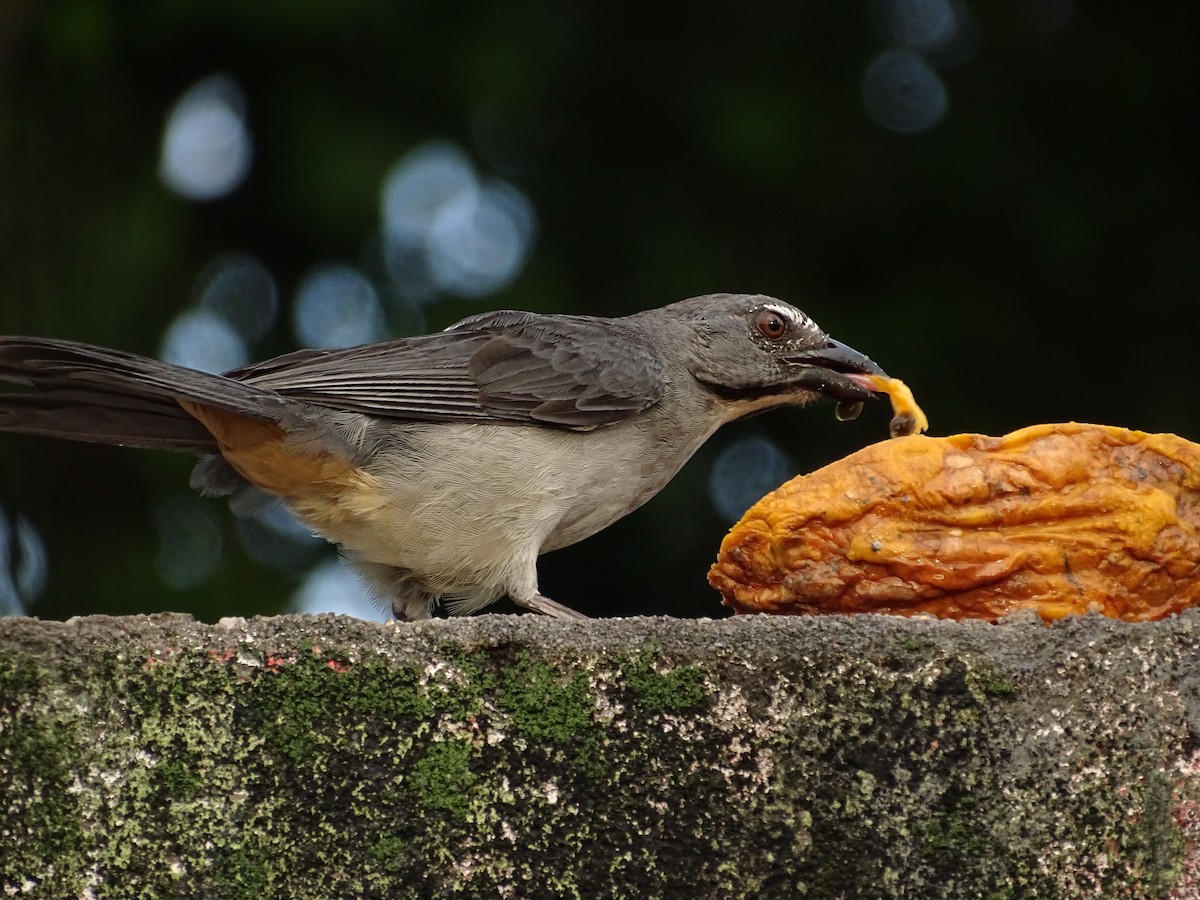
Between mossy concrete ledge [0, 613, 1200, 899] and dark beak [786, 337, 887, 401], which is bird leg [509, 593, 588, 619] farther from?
mossy concrete ledge [0, 613, 1200, 899]

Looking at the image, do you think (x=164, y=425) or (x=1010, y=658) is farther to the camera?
(x=164, y=425)

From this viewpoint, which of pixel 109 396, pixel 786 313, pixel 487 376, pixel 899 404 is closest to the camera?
pixel 109 396

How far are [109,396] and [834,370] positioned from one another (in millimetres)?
2355

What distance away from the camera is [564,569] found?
7.22m

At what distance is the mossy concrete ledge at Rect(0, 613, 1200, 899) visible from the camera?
2.27 metres

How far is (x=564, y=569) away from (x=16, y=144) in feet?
10.5

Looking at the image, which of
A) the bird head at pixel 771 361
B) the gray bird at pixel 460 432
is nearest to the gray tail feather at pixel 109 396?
the gray bird at pixel 460 432

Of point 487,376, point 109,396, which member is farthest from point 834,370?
point 109,396

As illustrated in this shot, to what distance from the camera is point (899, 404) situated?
4473 mm

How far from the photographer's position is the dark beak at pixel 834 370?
5.00m

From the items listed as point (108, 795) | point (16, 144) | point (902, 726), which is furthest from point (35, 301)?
point (902, 726)

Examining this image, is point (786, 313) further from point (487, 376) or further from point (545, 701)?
point (545, 701)

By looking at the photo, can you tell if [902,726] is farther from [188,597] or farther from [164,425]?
[188,597]

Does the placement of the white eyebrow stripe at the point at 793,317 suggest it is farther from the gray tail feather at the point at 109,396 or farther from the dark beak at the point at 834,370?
the gray tail feather at the point at 109,396
